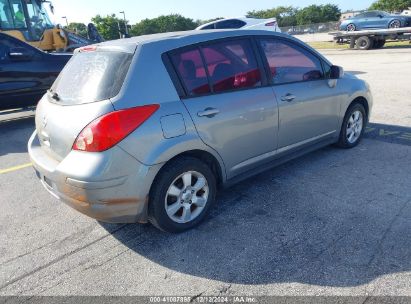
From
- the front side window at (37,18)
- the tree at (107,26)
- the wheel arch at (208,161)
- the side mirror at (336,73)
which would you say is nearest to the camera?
the wheel arch at (208,161)

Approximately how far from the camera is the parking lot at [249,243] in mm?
2570

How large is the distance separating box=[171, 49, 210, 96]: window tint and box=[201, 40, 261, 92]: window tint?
86mm

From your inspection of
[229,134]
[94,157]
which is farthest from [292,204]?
[94,157]

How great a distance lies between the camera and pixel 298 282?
2.53m

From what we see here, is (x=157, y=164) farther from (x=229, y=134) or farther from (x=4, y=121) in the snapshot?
(x=4, y=121)

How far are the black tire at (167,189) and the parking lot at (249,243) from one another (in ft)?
0.37

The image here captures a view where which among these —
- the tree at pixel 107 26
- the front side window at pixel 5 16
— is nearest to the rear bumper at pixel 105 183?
the front side window at pixel 5 16

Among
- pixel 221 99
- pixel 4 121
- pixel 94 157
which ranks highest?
pixel 221 99

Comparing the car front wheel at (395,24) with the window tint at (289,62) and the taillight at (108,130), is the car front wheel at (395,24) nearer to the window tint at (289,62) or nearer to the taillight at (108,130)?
the window tint at (289,62)

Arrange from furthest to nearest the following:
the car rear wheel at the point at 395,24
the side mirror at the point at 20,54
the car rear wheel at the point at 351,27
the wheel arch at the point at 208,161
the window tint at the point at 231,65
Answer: the car rear wheel at the point at 351,27
the car rear wheel at the point at 395,24
the side mirror at the point at 20,54
the window tint at the point at 231,65
the wheel arch at the point at 208,161

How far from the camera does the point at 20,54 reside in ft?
23.5

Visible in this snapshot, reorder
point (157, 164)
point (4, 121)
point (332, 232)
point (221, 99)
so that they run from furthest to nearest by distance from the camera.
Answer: point (4, 121) → point (221, 99) → point (332, 232) → point (157, 164)

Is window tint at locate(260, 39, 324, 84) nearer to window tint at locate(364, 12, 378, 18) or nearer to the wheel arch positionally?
the wheel arch

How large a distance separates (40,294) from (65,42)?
11.7 metres
